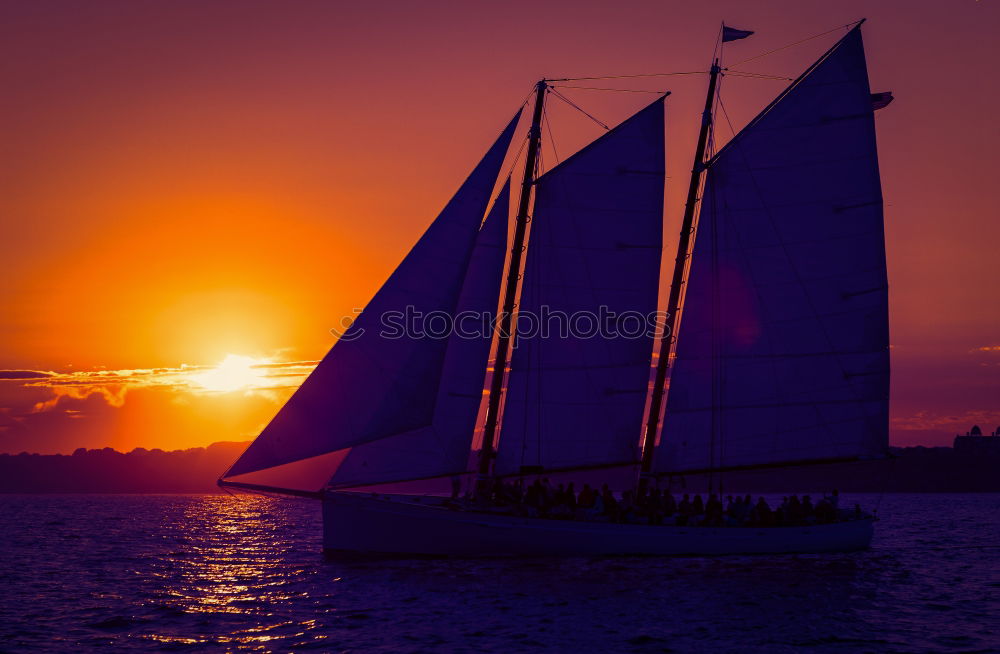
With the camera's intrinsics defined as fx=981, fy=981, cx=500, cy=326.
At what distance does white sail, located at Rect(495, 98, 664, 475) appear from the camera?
41.2m

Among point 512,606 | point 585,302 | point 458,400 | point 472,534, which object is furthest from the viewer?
point 585,302

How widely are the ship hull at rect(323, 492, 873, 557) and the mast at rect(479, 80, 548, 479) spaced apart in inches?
115

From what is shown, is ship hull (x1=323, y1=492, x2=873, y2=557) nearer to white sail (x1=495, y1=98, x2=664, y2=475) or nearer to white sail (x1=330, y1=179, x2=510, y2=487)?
white sail (x1=330, y1=179, x2=510, y2=487)

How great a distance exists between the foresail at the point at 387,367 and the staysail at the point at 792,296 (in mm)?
10681

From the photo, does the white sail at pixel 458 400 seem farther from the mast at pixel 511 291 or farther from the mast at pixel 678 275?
the mast at pixel 678 275

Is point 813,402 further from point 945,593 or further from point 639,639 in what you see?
point 639,639

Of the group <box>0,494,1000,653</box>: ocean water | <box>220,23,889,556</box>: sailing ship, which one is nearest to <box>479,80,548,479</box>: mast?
<box>220,23,889,556</box>: sailing ship

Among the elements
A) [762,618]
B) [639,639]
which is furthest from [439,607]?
[762,618]

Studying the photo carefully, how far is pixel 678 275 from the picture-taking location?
43.9 m

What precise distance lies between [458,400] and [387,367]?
12.2 feet

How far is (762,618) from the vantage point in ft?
100

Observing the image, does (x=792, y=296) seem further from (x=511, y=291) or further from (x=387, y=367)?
(x=387, y=367)

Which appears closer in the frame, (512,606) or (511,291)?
(512,606)

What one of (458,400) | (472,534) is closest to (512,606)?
(472,534)
